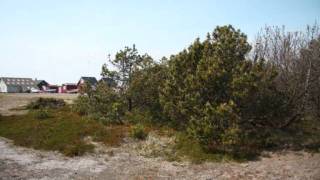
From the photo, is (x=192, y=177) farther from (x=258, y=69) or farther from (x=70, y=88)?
(x=70, y=88)

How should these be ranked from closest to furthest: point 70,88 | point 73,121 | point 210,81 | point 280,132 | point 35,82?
1. point 210,81
2. point 280,132
3. point 73,121
4. point 70,88
5. point 35,82

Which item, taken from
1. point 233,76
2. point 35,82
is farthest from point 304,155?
point 35,82

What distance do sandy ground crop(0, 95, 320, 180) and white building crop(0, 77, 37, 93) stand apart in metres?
96.4

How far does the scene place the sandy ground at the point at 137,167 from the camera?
47.9ft

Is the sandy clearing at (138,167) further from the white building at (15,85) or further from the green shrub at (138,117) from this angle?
the white building at (15,85)

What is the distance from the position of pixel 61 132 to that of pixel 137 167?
785 cm

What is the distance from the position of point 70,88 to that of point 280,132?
8976cm

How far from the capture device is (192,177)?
14633mm

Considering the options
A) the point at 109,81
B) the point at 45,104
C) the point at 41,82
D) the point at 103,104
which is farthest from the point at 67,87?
the point at 103,104

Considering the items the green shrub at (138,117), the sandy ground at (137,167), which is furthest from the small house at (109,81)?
the sandy ground at (137,167)

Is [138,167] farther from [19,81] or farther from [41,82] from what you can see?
[41,82]

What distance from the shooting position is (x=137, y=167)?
16.0 m

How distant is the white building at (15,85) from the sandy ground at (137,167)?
9639 centimetres

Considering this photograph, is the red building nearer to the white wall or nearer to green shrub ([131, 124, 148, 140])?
the white wall
